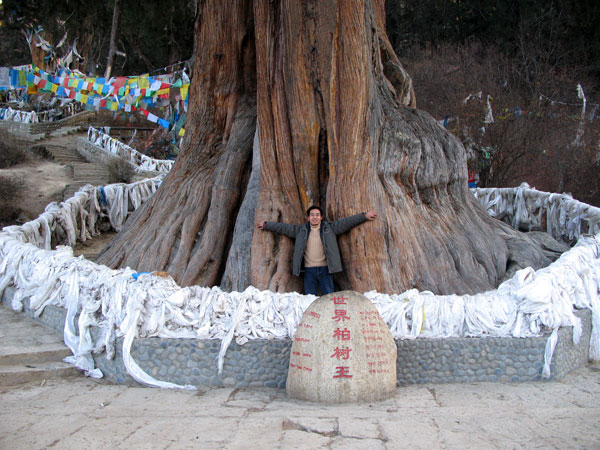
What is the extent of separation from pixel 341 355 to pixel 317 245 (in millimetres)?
1875

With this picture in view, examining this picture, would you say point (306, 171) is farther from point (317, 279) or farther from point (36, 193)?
point (36, 193)

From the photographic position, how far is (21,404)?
4.70 m

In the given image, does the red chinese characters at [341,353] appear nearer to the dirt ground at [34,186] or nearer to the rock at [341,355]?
the rock at [341,355]

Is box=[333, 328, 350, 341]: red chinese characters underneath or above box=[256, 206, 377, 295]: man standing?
underneath

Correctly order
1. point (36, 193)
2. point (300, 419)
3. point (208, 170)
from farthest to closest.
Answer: point (36, 193) < point (208, 170) < point (300, 419)

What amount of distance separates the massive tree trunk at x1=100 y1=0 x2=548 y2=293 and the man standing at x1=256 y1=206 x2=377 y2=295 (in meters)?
0.12

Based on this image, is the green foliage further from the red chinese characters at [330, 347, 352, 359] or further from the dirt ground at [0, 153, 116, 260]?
the red chinese characters at [330, 347, 352, 359]

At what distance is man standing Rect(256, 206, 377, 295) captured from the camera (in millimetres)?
5969

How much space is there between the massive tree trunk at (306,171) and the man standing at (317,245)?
4.6 inches

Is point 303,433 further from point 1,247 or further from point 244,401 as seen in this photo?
point 1,247

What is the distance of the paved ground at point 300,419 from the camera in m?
3.69

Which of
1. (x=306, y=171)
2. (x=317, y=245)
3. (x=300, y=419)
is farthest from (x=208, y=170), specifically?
(x=300, y=419)

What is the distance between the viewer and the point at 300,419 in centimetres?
394

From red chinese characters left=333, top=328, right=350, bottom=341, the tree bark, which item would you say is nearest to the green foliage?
the tree bark
